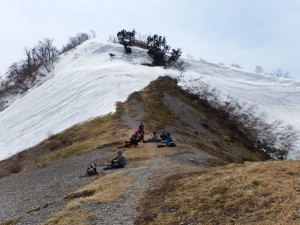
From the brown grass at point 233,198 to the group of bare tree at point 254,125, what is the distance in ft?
148

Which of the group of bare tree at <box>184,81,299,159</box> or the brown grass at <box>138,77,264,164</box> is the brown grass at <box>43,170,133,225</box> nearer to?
the brown grass at <box>138,77,264,164</box>

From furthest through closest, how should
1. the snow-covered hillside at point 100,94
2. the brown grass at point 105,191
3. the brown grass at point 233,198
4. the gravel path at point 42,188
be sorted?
the snow-covered hillside at point 100,94
the gravel path at point 42,188
the brown grass at point 105,191
the brown grass at point 233,198

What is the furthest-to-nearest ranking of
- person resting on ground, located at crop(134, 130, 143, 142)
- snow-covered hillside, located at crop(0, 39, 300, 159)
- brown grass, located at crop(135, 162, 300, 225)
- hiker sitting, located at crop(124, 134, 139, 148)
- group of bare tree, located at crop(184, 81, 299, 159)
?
snow-covered hillside, located at crop(0, 39, 300, 159) < group of bare tree, located at crop(184, 81, 299, 159) < person resting on ground, located at crop(134, 130, 143, 142) < hiker sitting, located at crop(124, 134, 139, 148) < brown grass, located at crop(135, 162, 300, 225)

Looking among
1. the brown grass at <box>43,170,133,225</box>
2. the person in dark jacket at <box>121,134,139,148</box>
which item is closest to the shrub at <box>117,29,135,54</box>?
the person in dark jacket at <box>121,134,139,148</box>

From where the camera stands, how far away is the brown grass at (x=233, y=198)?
14.4 metres

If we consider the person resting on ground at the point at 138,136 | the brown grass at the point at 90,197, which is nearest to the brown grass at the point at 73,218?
the brown grass at the point at 90,197

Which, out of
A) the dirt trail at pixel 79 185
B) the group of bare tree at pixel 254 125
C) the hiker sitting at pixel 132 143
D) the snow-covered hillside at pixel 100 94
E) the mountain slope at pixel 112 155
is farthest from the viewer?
the snow-covered hillside at pixel 100 94

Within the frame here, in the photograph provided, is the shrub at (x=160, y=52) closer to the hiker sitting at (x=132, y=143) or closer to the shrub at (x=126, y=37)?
the shrub at (x=126, y=37)

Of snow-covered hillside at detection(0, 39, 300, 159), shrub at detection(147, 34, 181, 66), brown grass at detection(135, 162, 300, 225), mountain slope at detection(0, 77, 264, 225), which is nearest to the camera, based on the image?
brown grass at detection(135, 162, 300, 225)

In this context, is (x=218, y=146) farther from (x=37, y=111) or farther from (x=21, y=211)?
(x=37, y=111)

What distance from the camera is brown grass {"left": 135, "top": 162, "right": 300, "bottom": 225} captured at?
1441 cm

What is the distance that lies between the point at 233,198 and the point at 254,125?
5956 cm

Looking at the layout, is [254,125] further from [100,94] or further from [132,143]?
[132,143]

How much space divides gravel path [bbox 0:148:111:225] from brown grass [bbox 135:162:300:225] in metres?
6.80
